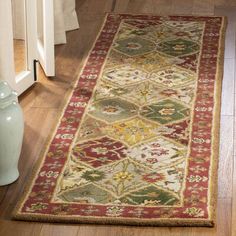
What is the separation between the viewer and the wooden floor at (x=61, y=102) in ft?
10.5

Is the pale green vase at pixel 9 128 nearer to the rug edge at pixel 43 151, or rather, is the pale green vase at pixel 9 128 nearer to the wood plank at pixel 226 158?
the rug edge at pixel 43 151

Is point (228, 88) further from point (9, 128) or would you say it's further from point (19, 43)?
point (9, 128)

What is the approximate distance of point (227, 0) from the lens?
5.92 metres

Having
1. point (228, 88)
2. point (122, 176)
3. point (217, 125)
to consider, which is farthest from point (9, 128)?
point (228, 88)

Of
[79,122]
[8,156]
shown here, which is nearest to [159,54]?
[79,122]

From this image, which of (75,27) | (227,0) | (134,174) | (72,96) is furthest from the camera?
(227,0)

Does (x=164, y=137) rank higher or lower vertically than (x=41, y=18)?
lower

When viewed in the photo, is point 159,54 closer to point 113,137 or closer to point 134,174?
point 113,137

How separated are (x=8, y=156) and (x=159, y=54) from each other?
5.81ft

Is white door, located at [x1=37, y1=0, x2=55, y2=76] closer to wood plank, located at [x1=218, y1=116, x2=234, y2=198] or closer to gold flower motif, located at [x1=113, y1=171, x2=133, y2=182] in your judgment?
wood plank, located at [x1=218, y1=116, x2=234, y2=198]

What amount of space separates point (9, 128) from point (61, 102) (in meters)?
0.97

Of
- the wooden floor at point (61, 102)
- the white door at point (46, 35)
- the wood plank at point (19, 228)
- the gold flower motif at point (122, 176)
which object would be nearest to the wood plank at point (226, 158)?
the wooden floor at point (61, 102)

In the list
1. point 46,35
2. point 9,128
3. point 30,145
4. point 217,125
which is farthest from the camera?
point 46,35

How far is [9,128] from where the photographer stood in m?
3.37
